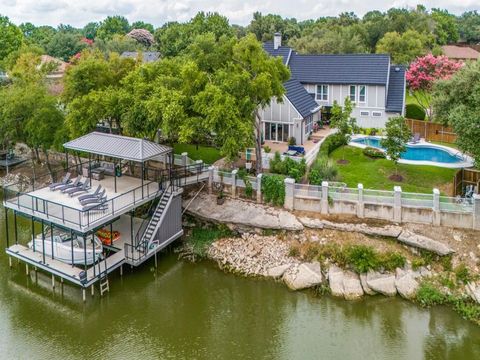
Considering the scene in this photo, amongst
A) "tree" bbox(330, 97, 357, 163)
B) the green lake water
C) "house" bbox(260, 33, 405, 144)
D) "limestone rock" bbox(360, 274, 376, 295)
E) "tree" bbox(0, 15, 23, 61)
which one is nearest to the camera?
the green lake water

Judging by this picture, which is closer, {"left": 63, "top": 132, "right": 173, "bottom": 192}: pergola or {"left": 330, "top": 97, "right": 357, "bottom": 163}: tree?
{"left": 63, "top": 132, "right": 173, "bottom": 192}: pergola

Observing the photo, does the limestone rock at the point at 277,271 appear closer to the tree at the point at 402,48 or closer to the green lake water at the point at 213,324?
the green lake water at the point at 213,324

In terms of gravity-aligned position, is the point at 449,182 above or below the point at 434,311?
above

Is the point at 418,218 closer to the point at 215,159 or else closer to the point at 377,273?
the point at 377,273

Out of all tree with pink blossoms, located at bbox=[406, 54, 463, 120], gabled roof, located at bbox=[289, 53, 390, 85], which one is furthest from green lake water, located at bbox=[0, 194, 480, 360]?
tree with pink blossoms, located at bbox=[406, 54, 463, 120]

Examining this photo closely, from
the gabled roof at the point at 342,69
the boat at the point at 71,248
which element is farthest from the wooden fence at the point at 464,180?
the boat at the point at 71,248

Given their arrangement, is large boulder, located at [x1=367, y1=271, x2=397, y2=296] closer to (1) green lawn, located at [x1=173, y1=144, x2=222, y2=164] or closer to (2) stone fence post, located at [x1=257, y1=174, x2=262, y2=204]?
(2) stone fence post, located at [x1=257, y1=174, x2=262, y2=204]

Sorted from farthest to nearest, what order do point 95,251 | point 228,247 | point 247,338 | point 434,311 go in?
point 228,247, point 95,251, point 434,311, point 247,338

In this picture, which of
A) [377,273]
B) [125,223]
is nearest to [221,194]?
[125,223]
